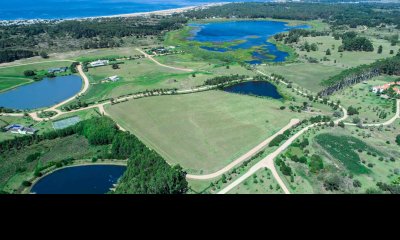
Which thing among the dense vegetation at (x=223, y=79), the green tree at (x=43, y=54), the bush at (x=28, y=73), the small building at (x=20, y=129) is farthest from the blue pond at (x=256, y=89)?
the green tree at (x=43, y=54)

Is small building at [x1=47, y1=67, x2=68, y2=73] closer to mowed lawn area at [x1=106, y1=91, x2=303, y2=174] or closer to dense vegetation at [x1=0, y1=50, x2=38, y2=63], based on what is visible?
dense vegetation at [x1=0, y1=50, x2=38, y2=63]

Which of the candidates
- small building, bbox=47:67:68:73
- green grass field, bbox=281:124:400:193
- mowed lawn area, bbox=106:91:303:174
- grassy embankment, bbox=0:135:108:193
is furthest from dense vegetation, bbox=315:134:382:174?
small building, bbox=47:67:68:73

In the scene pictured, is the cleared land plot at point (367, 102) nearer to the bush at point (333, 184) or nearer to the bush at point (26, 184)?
the bush at point (333, 184)

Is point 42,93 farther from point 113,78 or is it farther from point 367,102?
point 367,102

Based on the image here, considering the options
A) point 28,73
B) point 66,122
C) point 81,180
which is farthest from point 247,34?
point 81,180

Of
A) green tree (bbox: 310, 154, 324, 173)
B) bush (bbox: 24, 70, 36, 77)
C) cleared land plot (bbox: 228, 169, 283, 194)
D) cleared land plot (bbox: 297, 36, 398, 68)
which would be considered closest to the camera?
cleared land plot (bbox: 228, 169, 283, 194)

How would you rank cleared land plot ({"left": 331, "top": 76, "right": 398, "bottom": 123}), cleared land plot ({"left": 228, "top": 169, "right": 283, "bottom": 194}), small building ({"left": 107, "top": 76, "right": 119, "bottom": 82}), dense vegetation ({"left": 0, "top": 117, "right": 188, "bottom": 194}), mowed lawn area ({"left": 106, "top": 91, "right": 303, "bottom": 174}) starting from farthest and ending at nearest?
small building ({"left": 107, "top": 76, "right": 119, "bottom": 82}), cleared land plot ({"left": 331, "top": 76, "right": 398, "bottom": 123}), mowed lawn area ({"left": 106, "top": 91, "right": 303, "bottom": 174}), cleared land plot ({"left": 228, "top": 169, "right": 283, "bottom": 194}), dense vegetation ({"left": 0, "top": 117, "right": 188, "bottom": 194})
